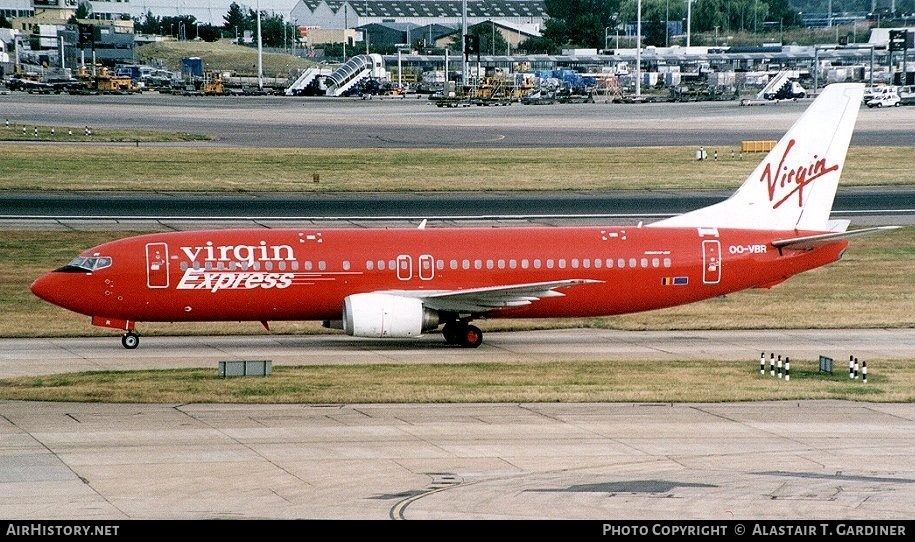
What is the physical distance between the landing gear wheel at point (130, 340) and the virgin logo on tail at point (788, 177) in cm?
→ 2144

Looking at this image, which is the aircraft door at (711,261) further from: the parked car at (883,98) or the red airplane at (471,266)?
the parked car at (883,98)

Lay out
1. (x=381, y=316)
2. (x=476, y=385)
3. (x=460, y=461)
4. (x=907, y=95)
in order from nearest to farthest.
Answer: (x=460, y=461)
(x=476, y=385)
(x=381, y=316)
(x=907, y=95)

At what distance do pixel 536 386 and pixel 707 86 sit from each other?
16442 centimetres

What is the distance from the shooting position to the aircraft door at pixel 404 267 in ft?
148

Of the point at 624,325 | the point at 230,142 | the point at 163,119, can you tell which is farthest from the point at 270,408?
the point at 163,119

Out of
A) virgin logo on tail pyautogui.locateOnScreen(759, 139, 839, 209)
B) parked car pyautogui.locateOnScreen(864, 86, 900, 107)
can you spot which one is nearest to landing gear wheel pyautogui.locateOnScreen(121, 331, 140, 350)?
virgin logo on tail pyautogui.locateOnScreen(759, 139, 839, 209)

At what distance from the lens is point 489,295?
4441 centimetres

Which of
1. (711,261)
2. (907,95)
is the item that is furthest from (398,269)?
(907,95)

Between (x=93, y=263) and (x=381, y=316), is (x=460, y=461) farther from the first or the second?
(x=93, y=263)

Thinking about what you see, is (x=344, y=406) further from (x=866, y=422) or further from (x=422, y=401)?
(x=866, y=422)

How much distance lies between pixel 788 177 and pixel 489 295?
37.0ft

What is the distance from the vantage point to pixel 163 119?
132375mm

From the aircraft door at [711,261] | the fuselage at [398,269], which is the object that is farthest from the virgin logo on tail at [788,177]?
the aircraft door at [711,261]

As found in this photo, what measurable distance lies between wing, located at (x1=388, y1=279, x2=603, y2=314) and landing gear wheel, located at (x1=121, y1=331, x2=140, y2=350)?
27.9 feet
